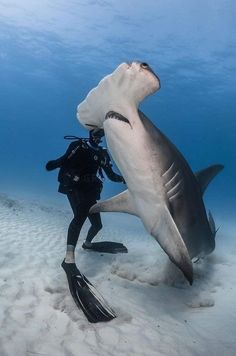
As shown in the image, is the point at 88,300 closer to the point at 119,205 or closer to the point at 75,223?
the point at 119,205

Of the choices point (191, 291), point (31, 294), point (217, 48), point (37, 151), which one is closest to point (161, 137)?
point (31, 294)

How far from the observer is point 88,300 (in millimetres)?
4070

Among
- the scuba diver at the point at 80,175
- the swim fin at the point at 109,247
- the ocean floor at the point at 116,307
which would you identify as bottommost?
the ocean floor at the point at 116,307

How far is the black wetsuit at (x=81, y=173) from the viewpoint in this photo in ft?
17.2

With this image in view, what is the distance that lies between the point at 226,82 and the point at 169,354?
125 feet

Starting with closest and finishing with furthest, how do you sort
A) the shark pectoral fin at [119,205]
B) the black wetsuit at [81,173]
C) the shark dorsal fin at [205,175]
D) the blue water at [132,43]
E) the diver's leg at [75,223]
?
the shark pectoral fin at [119,205] → the diver's leg at [75,223] → the black wetsuit at [81,173] → the shark dorsal fin at [205,175] → the blue water at [132,43]

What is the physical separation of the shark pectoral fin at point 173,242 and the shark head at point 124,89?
1233 millimetres

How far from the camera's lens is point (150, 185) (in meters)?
3.41

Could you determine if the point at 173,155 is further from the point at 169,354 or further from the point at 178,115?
the point at 178,115

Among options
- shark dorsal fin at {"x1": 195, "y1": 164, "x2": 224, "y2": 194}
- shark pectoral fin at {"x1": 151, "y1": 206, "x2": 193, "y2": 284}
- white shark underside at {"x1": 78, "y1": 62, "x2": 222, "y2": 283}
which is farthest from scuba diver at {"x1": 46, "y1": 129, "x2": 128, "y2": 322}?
shark pectoral fin at {"x1": 151, "y1": 206, "x2": 193, "y2": 284}

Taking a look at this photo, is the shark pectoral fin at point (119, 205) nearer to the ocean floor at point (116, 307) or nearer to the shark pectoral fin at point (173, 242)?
the shark pectoral fin at point (173, 242)

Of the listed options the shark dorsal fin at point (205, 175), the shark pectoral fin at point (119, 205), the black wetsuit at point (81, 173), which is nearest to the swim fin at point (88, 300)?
the black wetsuit at point (81, 173)

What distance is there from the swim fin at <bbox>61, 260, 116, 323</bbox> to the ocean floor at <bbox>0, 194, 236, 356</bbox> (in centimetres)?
9

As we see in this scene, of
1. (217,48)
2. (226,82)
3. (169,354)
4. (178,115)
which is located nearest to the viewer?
(169,354)
